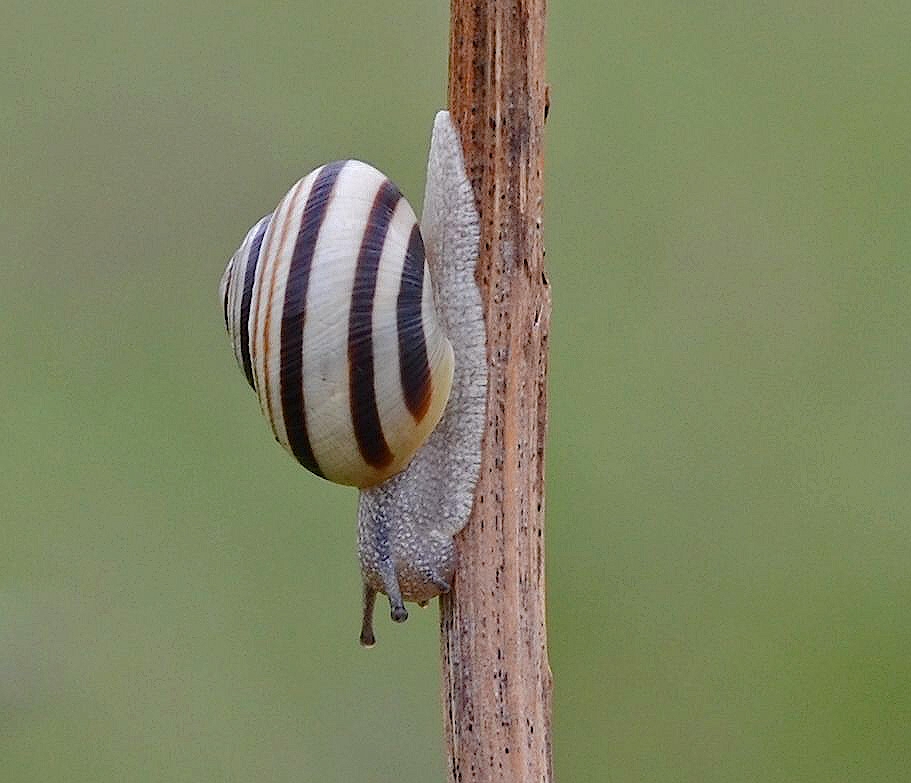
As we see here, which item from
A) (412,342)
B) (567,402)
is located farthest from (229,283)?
(567,402)

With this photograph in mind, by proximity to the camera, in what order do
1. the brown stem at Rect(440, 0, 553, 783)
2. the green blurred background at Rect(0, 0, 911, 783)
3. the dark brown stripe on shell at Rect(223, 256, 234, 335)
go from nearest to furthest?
the brown stem at Rect(440, 0, 553, 783), the dark brown stripe on shell at Rect(223, 256, 234, 335), the green blurred background at Rect(0, 0, 911, 783)

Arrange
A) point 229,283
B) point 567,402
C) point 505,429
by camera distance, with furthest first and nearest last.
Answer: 1. point 567,402
2. point 229,283
3. point 505,429

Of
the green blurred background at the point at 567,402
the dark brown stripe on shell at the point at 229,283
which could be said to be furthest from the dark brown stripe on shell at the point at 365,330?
the green blurred background at the point at 567,402

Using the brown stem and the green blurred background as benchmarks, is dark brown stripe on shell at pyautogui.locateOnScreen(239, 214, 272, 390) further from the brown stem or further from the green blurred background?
the green blurred background

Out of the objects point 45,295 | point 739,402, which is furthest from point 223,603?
point 739,402

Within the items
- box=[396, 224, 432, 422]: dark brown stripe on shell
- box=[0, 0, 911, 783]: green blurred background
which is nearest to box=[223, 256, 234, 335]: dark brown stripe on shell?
box=[396, 224, 432, 422]: dark brown stripe on shell

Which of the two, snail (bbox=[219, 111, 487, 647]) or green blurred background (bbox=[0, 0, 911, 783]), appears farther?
green blurred background (bbox=[0, 0, 911, 783])

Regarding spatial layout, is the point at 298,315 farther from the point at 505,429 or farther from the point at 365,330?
the point at 505,429

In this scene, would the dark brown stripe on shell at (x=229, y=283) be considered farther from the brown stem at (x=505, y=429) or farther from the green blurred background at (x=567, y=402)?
the green blurred background at (x=567, y=402)
